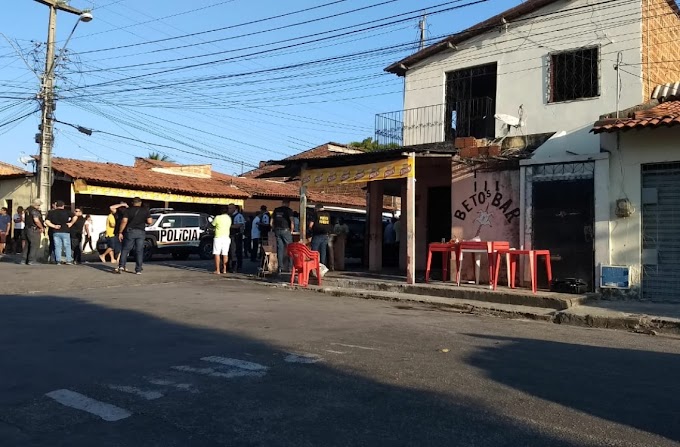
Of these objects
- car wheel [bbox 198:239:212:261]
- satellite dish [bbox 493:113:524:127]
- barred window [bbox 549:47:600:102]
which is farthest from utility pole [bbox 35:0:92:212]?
barred window [bbox 549:47:600:102]

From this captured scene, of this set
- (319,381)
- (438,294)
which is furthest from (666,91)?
(319,381)

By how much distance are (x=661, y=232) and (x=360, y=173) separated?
6192mm

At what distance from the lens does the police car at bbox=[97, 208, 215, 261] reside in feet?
66.8

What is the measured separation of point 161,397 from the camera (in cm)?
466

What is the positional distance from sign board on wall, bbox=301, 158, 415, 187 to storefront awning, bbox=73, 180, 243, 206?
12198 millimetres

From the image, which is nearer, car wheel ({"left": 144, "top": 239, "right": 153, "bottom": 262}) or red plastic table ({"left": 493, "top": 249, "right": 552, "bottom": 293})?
red plastic table ({"left": 493, "top": 249, "right": 552, "bottom": 293})

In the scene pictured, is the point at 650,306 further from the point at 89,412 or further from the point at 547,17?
the point at 89,412

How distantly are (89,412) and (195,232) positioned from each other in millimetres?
17375

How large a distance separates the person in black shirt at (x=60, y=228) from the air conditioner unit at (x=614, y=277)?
43.6 feet

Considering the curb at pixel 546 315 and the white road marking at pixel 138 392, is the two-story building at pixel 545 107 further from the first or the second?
the white road marking at pixel 138 392

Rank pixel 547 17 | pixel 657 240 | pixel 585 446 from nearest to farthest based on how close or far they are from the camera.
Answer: pixel 585 446 → pixel 657 240 → pixel 547 17

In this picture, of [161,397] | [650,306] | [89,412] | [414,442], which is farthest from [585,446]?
[650,306]

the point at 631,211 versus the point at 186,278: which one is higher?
the point at 631,211

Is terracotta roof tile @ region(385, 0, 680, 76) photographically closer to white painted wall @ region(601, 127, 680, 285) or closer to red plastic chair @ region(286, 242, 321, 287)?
white painted wall @ region(601, 127, 680, 285)
